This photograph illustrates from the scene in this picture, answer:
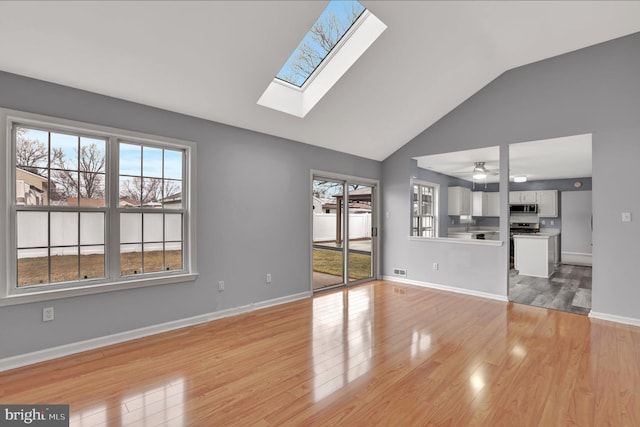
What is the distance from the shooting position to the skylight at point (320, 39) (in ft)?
11.0

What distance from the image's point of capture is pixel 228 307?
13.2ft

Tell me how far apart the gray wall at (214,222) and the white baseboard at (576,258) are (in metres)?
7.03

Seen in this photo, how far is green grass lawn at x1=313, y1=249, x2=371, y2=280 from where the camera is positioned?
5473mm

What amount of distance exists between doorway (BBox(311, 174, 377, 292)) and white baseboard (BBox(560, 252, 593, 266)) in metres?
5.95

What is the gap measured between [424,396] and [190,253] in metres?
2.92

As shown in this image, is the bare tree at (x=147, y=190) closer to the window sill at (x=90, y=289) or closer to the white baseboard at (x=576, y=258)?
the window sill at (x=90, y=289)

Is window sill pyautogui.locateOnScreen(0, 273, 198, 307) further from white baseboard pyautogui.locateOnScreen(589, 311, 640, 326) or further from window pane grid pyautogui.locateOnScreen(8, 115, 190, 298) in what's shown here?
white baseboard pyautogui.locateOnScreen(589, 311, 640, 326)

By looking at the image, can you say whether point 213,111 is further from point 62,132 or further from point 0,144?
point 0,144

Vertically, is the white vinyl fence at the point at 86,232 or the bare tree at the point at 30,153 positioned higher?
the bare tree at the point at 30,153

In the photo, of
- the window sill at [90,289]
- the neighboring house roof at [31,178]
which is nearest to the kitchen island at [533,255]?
the window sill at [90,289]

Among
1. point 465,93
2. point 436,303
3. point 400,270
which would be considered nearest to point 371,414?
point 436,303

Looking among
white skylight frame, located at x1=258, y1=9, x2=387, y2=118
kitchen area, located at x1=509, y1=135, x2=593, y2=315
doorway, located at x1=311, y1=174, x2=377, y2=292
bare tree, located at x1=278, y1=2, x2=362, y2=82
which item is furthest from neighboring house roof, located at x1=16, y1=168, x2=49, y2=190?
kitchen area, located at x1=509, y1=135, x2=593, y2=315

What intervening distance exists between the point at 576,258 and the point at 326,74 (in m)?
8.62

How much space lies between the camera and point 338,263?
577cm
